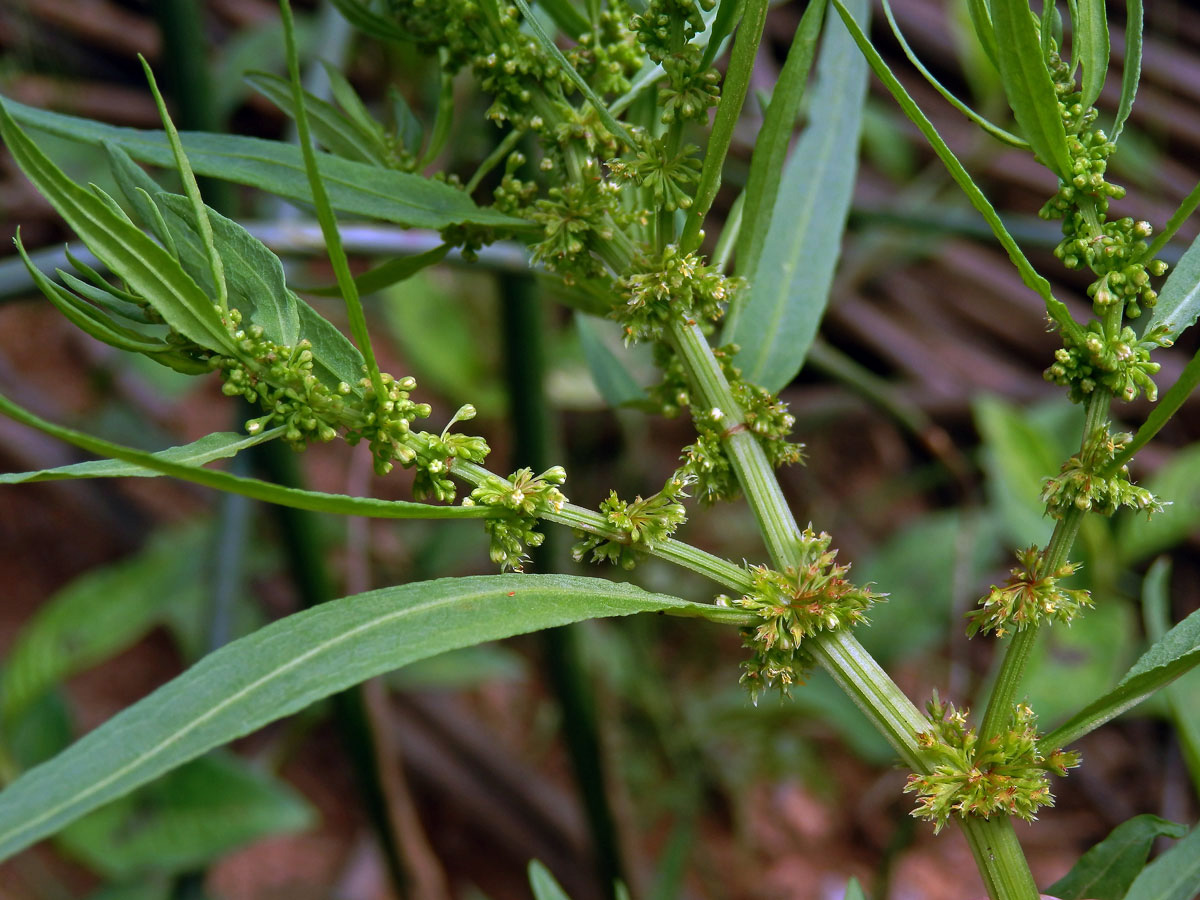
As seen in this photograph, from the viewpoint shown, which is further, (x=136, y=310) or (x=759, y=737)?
(x=759, y=737)

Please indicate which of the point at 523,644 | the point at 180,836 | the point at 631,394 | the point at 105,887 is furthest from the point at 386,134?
the point at 523,644

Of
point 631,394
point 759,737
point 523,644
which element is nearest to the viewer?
point 631,394

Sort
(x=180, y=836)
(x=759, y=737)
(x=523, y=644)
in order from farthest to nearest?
1. (x=523, y=644)
2. (x=759, y=737)
3. (x=180, y=836)

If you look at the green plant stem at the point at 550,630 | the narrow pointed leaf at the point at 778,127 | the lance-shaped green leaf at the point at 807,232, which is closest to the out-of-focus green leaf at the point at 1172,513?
the green plant stem at the point at 550,630

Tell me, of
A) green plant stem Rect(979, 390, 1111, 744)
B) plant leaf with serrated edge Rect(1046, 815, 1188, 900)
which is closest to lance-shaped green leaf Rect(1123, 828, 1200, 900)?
plant leaf with serrated edge Rect(1046, 815, 1188, 900)

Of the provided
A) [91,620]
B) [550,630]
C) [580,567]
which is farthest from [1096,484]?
[91,620]

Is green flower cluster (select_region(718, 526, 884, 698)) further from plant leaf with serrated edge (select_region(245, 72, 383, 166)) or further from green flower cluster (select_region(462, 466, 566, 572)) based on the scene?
plant leaf with serrated edge (select_region(245, 72, 383, 166))

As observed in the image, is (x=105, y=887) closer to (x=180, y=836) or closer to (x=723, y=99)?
(x=180, y=836)
